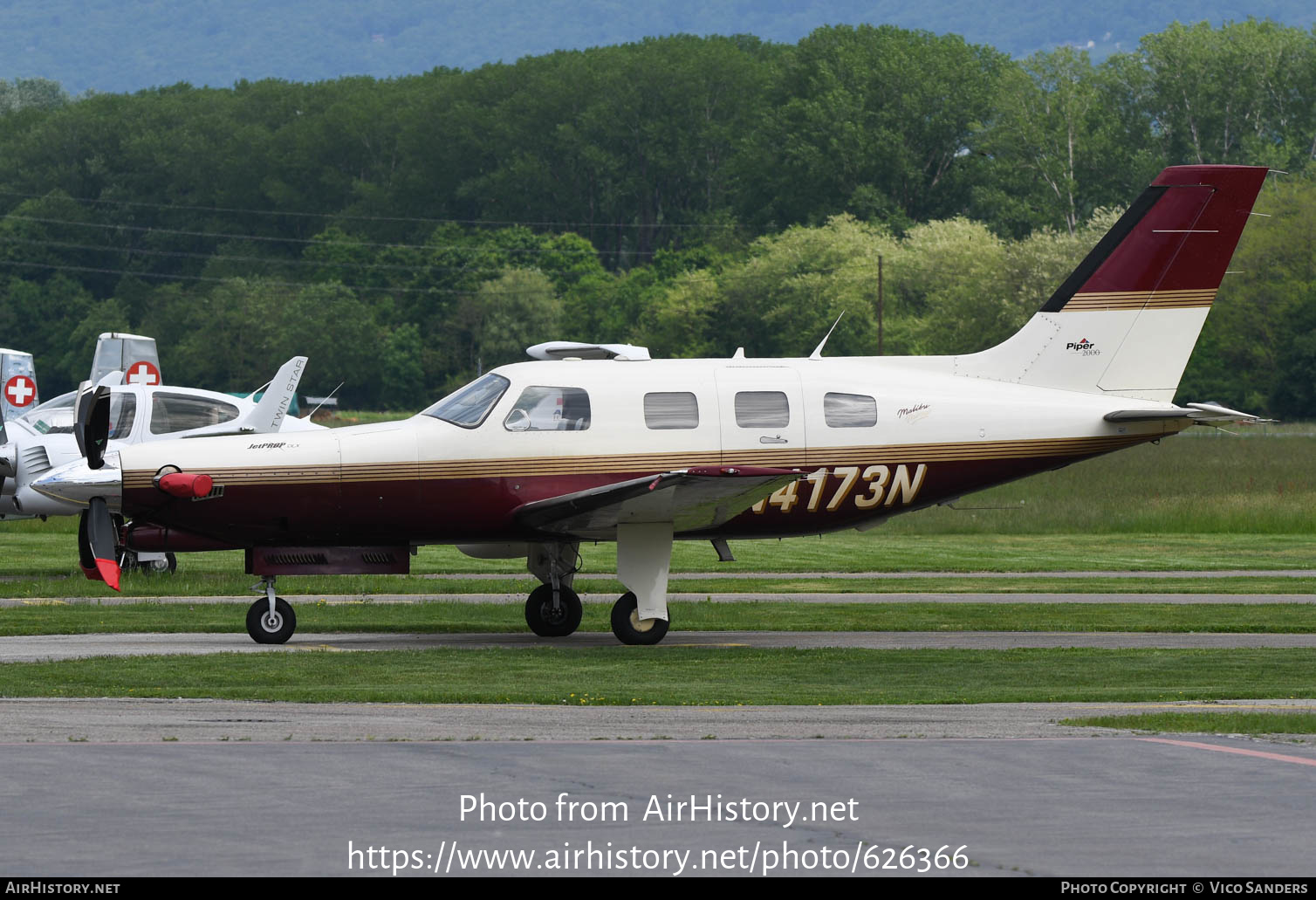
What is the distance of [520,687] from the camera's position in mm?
15102

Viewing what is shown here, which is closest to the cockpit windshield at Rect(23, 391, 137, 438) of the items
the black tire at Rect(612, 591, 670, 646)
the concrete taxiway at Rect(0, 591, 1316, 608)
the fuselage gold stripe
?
the concrete taxiway at Rect(0, 591, 1316, 608)

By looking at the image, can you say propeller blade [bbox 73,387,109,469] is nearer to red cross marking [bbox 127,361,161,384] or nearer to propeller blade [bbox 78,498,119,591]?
propeller blade [bbox 78,498,119,591]

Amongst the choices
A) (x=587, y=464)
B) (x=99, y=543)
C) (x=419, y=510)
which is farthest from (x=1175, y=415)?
(x=99, y=543)

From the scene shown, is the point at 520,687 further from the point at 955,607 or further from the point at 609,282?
the point at 609,282

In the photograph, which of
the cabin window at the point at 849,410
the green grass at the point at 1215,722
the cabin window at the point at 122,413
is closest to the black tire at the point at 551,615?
A: the cabin window at the point at 849,410

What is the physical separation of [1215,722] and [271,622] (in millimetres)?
9900

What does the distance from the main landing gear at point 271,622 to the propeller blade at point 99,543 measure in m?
1.42

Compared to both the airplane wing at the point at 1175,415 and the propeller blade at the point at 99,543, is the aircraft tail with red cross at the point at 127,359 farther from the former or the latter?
the airplane wing at the point at 1175,415

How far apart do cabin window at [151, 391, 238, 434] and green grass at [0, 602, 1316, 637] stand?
14.4 ft

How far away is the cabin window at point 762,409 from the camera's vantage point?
1930cm

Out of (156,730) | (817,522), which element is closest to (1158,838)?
(156,730)

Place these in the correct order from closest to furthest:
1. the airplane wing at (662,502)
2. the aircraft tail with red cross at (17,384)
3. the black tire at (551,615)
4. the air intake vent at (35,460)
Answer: the airplane wing at (662,502) < the black tire at (551,615) < the air intake vent at (35,460) < the aircraft tail with red cross at (17,384)

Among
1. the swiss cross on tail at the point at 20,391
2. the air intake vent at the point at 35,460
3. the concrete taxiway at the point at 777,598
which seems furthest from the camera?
the swiss cross on tail at the point at 20,391

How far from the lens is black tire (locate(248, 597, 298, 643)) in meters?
18.6
